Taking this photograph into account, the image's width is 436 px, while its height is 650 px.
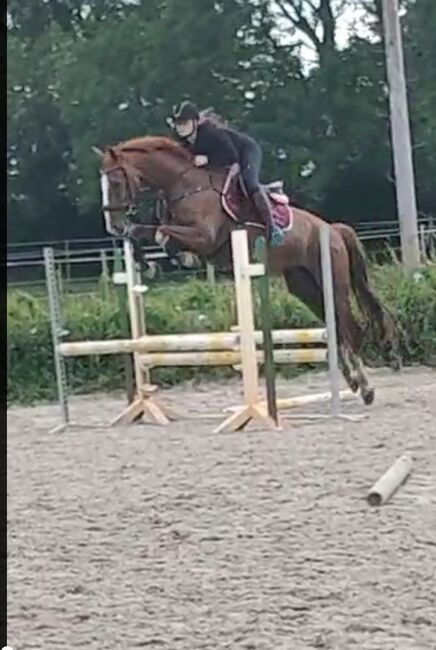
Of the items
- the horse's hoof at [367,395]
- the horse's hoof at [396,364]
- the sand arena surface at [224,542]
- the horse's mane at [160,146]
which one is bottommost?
the horse's hoof at [396,364]

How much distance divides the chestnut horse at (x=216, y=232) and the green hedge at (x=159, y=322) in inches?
80.5

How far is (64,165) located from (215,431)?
24742 mm

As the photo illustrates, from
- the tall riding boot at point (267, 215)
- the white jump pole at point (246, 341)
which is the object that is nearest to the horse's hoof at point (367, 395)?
the tall riding boot at point (267, 215)

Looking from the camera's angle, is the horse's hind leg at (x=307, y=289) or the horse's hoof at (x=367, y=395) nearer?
the horse's hoof at (x=367, y=395)

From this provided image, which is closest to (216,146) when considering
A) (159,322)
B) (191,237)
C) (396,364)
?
(191,237)

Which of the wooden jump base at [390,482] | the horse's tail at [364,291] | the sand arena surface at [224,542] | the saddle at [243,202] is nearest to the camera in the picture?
the sand arena surface at [224,542]

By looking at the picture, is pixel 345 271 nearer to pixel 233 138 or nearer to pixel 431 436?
pixel 233 138

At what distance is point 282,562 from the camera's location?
389 centimetres

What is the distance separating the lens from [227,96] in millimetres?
30312

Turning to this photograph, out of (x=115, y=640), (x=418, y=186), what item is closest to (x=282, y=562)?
(x=115, y=640)

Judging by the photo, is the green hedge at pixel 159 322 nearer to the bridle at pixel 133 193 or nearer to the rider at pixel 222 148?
the bridle at pixel 133 193

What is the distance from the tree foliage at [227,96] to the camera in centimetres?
2898

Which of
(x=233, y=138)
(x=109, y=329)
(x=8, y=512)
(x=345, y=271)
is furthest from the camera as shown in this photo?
(x=109, y=329)

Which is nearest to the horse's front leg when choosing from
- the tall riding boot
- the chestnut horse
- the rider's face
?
the chestnut horse
